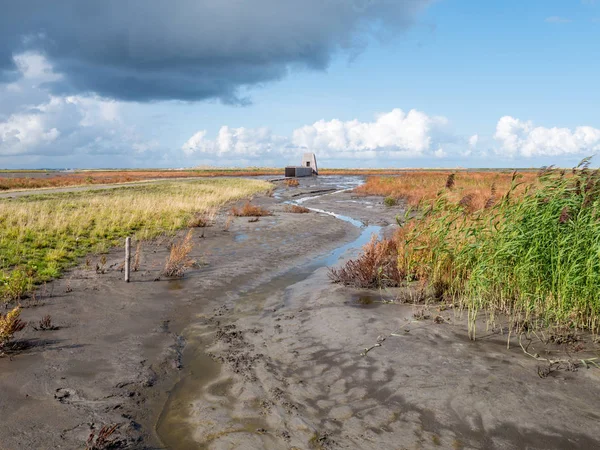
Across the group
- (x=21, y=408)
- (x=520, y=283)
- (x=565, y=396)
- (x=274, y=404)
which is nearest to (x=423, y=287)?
(x=520, y=283)

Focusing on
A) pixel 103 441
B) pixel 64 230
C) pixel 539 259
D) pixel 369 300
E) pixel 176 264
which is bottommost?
pixel 369 300

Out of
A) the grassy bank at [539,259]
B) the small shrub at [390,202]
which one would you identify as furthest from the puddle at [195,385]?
the small shrub at [390,202]

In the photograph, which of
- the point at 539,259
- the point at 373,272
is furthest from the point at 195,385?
the point at 539,259

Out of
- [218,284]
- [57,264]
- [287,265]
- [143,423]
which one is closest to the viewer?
[143,423]

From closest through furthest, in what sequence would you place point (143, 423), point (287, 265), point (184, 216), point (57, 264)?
point (143, 423), point (57, 264), point (287, 265), point (184, 216)

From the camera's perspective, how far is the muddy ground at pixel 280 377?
5035mm

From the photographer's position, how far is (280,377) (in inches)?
259

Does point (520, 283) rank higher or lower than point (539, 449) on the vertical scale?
higher

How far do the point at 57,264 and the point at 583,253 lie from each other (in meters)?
13.4

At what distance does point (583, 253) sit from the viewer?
718 centimetres

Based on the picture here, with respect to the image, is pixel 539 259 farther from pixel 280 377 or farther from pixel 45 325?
pixel 45 325

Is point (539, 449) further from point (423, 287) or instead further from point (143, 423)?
point (423, 287)

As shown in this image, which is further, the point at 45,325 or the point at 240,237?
the point at 240,237

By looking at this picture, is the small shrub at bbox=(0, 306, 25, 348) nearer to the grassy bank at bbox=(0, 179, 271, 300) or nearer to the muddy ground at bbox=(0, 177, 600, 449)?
the muddy ground at bbox=(0, 177, 600, 449)
